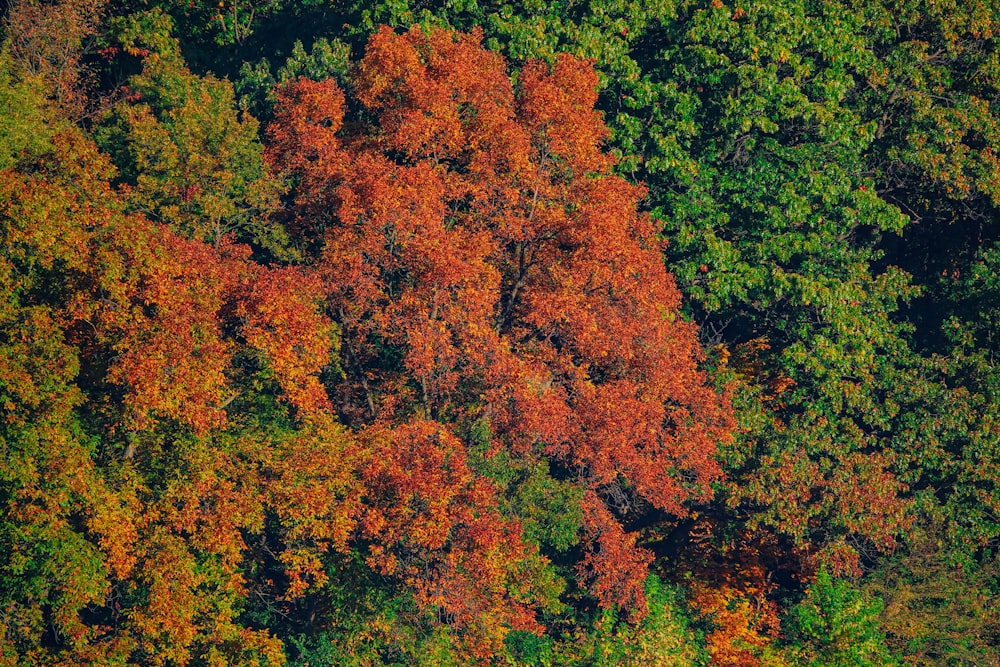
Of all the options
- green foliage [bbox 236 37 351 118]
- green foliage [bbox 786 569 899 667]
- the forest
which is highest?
green foliage [bbox 236 37 351 118]

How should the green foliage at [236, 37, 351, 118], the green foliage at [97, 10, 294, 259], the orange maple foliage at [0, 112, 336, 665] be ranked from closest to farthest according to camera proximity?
the orange maple foliage at [0, 112, 336, 665] → the green foliage at [97, 10, 294, 259] → the green foliage at [236, 37, 351, 118]

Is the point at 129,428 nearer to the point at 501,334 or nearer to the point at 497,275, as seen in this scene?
the point at 497,275

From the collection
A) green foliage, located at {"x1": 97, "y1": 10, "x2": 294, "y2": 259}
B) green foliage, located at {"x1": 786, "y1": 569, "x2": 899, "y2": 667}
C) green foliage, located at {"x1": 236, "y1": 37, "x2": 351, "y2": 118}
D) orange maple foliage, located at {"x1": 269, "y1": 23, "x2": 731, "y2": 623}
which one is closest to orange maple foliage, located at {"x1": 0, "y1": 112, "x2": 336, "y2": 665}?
green foliage, located at {"x1": 97, "y1": 10, "x2": 294, "y2": 259}

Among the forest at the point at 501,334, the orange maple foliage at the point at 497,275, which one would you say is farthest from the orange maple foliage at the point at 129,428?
the orange maple foliage at the point at 497,275

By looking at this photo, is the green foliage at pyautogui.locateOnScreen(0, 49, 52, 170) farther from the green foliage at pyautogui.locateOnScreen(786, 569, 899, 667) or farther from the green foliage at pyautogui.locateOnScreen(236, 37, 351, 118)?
the green foliage at pyautogui.locateOnScreen(786, 569, 899, 667)

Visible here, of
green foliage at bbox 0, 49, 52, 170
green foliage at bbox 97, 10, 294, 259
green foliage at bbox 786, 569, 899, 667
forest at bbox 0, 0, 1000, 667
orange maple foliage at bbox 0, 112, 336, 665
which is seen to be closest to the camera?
orange maple foliage at bbox 0, 112, 336, 665

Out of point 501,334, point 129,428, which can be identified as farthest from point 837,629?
point 129,428

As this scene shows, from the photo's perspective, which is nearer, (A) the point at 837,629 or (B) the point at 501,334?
(A) the point at 837,629
